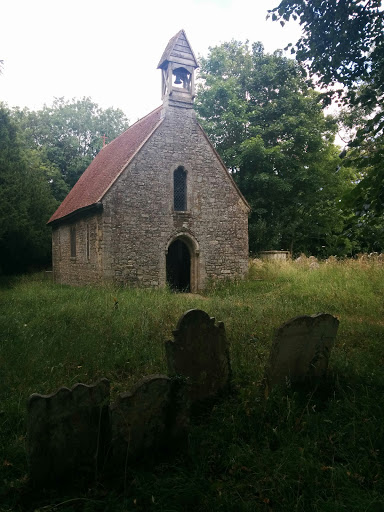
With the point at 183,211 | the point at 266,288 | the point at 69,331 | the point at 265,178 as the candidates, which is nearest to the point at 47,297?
the point at 69,331

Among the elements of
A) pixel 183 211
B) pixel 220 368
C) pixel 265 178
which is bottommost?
pixel 220 368

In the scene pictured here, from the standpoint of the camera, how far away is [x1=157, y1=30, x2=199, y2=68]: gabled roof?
1536cm

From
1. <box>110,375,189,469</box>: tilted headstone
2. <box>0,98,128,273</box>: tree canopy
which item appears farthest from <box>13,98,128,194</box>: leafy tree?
<box>110,375,189,469</box>: tilted headstone

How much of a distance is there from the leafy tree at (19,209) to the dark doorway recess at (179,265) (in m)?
8.14

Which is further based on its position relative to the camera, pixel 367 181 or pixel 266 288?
pixel 266 288

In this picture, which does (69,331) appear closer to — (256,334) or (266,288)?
(256,334)

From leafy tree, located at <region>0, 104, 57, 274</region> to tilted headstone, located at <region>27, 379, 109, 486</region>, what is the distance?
17012 millimetres

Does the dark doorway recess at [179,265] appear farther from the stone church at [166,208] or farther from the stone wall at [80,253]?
the stone wall at [80,253]

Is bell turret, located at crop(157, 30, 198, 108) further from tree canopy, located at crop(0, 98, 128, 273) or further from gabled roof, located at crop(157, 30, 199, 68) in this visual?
tree canopy, located at crop(0, 98, 128, 273)

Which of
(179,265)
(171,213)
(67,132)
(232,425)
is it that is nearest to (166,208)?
(171,213)

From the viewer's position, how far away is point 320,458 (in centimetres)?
329

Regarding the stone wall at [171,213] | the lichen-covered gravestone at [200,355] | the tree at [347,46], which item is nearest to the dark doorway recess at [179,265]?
the stone wall at [171,213]

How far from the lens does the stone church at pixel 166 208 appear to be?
13969 mm

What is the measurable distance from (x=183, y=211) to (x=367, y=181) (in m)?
9.83
